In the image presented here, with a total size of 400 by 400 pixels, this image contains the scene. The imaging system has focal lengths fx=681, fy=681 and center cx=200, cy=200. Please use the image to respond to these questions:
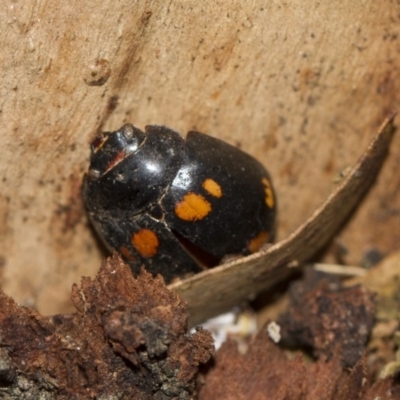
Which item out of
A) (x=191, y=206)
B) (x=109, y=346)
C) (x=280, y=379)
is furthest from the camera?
(x=191, y=206)

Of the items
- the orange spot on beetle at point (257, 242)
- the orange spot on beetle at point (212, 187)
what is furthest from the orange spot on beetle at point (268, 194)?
the orange spot on beetle at point (212, 187)

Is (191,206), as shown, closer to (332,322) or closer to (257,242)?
(257,242)

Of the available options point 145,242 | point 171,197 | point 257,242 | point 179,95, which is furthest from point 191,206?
point 179,95

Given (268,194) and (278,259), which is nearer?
(278,259)

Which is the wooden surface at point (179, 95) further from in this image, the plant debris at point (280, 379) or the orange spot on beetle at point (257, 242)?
the plant debris at point (280, 379)

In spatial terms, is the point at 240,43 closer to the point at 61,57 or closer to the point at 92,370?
the point at 61,57

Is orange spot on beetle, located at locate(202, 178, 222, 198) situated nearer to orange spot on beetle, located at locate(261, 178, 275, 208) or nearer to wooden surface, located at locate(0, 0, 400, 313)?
orange spot on beetle, located at locate(261, 178, 275, 208)
